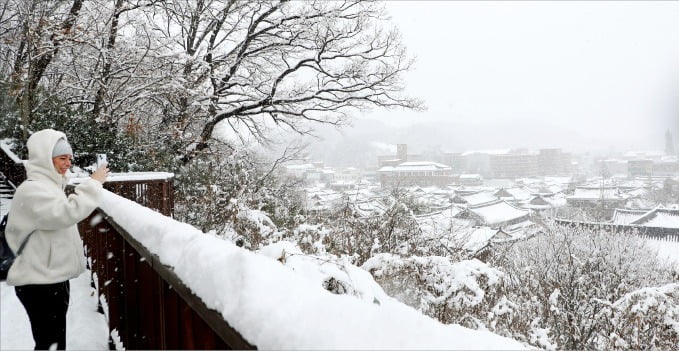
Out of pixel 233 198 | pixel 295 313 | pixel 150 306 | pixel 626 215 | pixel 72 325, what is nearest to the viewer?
pixel 295 313

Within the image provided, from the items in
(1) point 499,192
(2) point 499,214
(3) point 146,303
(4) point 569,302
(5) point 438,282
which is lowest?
(2) point 499,214

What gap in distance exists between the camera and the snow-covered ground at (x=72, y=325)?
329cm

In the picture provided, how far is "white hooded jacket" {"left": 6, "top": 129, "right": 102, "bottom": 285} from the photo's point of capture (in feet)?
7.85

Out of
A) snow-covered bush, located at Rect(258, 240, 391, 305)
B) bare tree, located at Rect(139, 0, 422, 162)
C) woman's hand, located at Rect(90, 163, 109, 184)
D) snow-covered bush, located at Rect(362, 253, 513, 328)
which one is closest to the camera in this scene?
snow-covered bush, located at Rect(258, 240, 391, 305)

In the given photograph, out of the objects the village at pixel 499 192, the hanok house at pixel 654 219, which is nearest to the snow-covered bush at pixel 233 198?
the village at pixel 499 192

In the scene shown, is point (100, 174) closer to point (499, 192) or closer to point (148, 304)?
point (148, 304)

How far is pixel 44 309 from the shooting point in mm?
2553

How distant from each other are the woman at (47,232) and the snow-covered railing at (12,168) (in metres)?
8.45

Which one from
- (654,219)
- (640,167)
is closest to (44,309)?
(654,219)

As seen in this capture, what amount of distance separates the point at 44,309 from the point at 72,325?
1.25 metres

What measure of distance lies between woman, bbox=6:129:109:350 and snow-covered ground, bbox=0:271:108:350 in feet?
2.35

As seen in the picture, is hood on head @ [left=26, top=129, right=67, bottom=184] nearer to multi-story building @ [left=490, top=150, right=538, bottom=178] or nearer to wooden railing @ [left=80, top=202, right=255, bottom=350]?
wooden railing @ [left=80, top=202, right=255, bottom=350]

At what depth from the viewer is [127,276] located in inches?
101

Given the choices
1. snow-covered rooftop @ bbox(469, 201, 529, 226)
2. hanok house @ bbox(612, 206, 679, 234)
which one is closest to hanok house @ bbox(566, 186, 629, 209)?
Answer: snow-covered rooftop @ bbox(469, 201, 529, 226)
